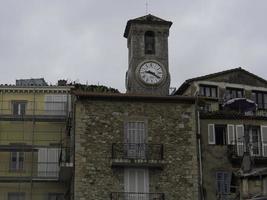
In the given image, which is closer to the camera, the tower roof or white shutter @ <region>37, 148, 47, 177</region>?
white shutter @ <region>37, 148, 47, 177</region>

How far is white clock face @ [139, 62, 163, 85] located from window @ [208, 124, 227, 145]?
5314 mm

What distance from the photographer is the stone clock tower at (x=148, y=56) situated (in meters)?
46.0

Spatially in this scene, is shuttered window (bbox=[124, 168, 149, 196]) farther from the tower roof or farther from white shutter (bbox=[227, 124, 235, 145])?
the tower roof

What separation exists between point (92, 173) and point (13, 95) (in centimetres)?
1119

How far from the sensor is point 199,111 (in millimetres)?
43062

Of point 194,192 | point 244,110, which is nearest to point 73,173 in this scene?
point 194,192

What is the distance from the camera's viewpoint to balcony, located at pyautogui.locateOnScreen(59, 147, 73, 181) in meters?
39.8

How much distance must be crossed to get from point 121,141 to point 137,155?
123 centimetres

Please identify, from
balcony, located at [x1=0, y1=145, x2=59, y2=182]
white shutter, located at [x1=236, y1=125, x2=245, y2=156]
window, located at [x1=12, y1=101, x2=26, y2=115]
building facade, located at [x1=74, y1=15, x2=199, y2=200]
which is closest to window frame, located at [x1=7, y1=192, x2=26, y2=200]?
balcony, located at [x1=0, y1=145, x2=59, y2=182]

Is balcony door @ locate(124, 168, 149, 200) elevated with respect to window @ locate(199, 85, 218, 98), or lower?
lower

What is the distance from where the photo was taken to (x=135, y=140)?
40.7 m

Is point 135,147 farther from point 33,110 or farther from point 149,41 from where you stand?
point 149,41

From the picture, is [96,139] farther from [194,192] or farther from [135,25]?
[135,25]

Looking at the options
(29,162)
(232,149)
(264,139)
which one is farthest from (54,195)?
(264,139)
